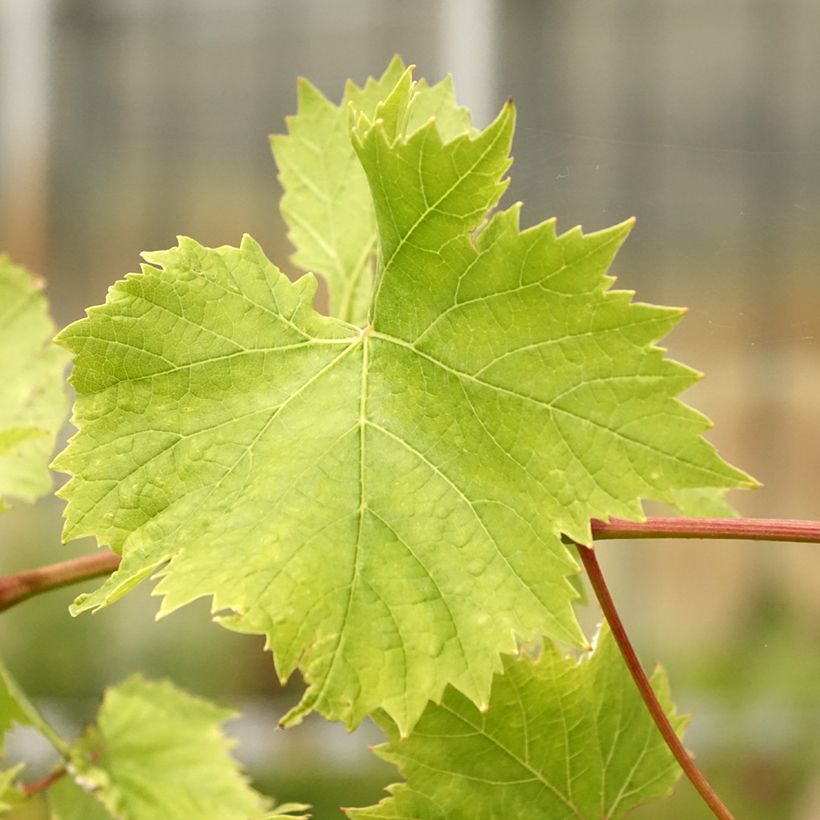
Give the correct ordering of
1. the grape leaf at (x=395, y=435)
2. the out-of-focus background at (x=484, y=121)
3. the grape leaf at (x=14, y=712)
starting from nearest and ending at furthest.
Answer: the grape leaf at (x=395, y=435) < the grape leaf at (x=14, y=712) < the out-of-focus background at (x=484, y=121)

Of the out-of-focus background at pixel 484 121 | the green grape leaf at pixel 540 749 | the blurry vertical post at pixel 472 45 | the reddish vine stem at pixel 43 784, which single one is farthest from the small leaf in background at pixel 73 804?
the blurry vertical post at pixel 472 45

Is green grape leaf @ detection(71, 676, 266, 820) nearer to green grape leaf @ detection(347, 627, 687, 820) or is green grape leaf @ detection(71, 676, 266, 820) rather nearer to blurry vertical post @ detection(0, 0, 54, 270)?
green grape leaf @ detection(347, 627, 687, 820)

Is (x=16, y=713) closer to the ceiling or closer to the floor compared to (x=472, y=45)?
closer to the floor

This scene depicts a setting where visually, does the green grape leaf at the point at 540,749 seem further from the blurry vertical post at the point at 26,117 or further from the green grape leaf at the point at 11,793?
the blurry vertical post at the point at 26,117

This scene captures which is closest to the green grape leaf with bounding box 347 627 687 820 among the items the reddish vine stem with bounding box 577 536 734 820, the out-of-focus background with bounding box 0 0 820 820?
the reddish vine stem with bounding box 577 536 734 820

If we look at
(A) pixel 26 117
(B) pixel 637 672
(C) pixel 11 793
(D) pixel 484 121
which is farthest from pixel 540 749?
(A) pixel 26 117

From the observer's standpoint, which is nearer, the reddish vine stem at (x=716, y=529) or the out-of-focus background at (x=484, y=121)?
the reddish vine stem at (x=716, y=529)

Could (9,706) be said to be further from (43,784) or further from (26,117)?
(26,117)
